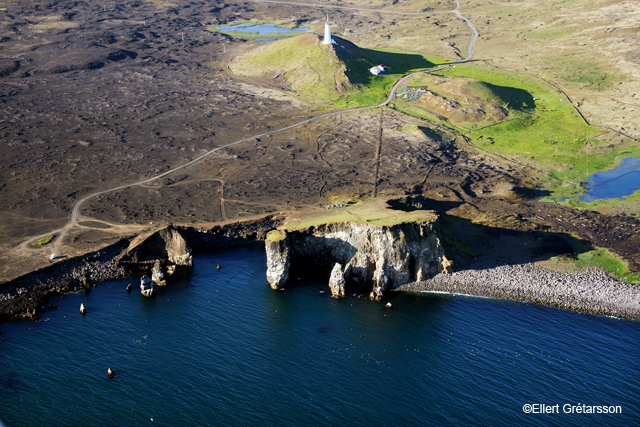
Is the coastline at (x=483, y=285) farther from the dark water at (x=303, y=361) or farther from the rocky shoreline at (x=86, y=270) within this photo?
the dark water at (x=303, y=361)

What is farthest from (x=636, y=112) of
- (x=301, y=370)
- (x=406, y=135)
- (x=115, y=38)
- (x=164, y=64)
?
(x=115, y=38)

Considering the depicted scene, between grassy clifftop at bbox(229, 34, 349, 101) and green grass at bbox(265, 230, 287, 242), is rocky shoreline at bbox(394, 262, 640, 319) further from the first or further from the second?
grassy clifftop at bbox(229, 34, 349, 101)

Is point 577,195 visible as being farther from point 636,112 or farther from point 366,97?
point 366,97

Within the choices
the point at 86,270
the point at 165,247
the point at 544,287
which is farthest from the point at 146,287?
the point at 544,287

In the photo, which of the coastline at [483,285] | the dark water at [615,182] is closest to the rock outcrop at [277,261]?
the coastline at [483,285]

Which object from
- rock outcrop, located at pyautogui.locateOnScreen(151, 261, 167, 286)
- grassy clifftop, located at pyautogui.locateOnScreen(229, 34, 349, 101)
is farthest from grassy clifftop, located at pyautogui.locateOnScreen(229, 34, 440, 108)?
rock outcrop, located at pyautogui.locateOnScreen(151, 261, 167, 286)

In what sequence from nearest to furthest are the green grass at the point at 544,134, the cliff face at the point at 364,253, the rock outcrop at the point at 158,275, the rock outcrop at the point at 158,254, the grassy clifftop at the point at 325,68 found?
the cliff face at the point at 364,253 → the rock outcrop at the point at 158,275 → the rock outcrop at the point at 158,254 → the green grass at the point at 544,134 → the grassy clifftop at the point at 325,68

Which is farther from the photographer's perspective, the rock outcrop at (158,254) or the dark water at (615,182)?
the dark water at (615,182)
